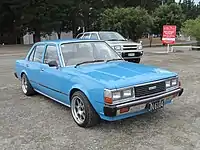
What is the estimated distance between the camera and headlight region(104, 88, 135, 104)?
14.5 feet

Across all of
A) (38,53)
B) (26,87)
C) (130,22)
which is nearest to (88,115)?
(38,53)

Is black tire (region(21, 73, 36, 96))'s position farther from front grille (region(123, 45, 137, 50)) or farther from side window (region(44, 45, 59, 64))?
front grille (region(123, 45, 137, 50))

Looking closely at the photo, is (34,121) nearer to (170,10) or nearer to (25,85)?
(25,85)

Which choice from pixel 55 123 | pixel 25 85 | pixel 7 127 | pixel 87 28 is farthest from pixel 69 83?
pixel 87 28

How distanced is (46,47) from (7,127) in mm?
2130

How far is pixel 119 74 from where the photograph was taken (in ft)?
16.0

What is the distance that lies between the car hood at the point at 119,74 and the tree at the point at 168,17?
102 ft

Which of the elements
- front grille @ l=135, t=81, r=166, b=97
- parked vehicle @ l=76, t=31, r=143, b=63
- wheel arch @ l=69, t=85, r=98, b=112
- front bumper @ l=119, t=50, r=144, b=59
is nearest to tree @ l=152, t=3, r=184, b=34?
parked vehicle @ l=76, t=31, r=143, b=63

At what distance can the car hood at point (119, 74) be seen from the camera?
14.9 ft

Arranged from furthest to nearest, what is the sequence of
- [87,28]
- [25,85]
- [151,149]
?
[87,28]
[25,85]
[151,149]

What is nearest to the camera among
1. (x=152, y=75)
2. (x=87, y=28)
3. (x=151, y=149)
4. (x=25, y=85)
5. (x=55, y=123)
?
(x=151, y=149)

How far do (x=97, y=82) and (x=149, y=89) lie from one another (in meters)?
0.87

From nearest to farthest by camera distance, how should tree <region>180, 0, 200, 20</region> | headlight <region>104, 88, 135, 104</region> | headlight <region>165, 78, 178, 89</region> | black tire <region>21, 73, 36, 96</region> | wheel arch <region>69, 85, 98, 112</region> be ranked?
headlight <region>104, 88, 135, 104</region>, wheel arch <region>69, 85, 98, 112</region>, headlight <region>165, 78, 178, 89</region>, black tire <region>21, 73, 36, 96</region>, tree <region>180, 0, 200, 20</region>

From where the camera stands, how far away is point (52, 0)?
34656 millimetres
